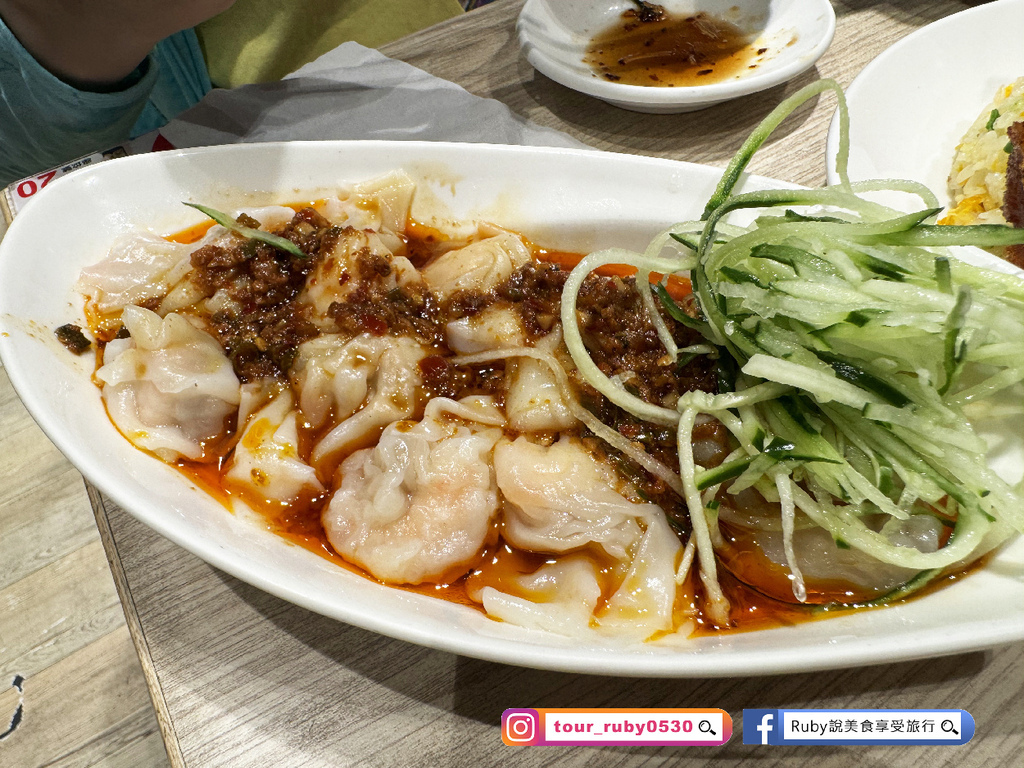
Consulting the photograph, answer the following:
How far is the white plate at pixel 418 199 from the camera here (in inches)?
43.4

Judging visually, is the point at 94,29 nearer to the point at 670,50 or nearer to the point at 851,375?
the point at 670,50

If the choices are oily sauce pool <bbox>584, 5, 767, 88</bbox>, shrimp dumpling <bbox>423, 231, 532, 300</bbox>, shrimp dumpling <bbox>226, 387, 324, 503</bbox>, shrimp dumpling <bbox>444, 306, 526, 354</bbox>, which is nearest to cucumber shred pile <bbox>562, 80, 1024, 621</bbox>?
shrimp dumpling <bbox>444, 306, 526, 354</bbox>

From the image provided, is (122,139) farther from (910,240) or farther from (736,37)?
(910,240)

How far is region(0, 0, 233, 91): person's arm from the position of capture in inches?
75.7

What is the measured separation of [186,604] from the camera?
4.89 feet

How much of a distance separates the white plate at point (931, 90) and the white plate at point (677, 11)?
30 cm

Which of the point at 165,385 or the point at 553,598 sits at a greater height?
the point at 165,385

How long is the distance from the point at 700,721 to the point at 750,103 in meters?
2.21

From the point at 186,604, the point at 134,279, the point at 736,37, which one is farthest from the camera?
the point at 736,37

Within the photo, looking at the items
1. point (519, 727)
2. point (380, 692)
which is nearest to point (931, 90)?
point (519, 727)

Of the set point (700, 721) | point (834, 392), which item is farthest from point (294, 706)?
point (834, 392)

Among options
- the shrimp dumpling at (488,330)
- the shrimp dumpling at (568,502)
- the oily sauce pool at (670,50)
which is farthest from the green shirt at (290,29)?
the shrimp dumpling at (568,502)

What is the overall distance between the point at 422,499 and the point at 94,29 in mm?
1882

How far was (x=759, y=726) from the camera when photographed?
4.40 ft
